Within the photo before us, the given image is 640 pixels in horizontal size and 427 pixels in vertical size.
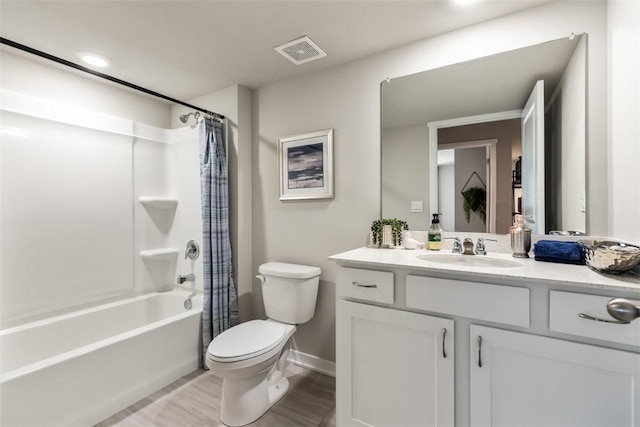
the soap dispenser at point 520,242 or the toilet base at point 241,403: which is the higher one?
the soap dispenser at point 520,242

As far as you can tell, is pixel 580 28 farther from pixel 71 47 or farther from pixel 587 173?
pixel 71 47

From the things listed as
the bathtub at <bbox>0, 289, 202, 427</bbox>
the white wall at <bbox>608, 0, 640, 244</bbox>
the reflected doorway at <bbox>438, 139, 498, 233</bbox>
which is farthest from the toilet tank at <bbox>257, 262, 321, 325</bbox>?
the white wall at <bbox>608, 0, 640, 244</bbox>

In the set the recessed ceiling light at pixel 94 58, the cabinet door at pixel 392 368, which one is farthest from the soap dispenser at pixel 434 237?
the recessed ceiling light at pixel 94 58

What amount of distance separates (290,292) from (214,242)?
75cm

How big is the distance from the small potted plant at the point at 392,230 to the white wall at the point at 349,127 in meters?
0.11

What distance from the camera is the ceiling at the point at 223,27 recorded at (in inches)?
57.9

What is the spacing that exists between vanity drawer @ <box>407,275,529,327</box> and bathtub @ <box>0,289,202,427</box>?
5.70 ft

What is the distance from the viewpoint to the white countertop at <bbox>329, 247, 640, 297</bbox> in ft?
3.11

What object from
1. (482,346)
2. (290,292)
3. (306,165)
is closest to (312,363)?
(290,292)

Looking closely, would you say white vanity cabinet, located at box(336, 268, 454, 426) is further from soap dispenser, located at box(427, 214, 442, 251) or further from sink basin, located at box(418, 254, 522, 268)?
soap dispenser, located at box(427, 214, 442, 251)

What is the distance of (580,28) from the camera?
1.40 metres

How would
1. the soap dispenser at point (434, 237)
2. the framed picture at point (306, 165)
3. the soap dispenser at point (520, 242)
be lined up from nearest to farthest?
the soap dispenser at point (520, 242) → the soap dispenser at point (434, 237) → the framed picture at point (306, 165)

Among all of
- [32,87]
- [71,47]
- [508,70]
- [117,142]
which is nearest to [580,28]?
[508,70]

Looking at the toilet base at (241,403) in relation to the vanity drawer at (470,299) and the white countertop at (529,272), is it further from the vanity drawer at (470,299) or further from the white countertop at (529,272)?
the vanity drawer at (470,299)
